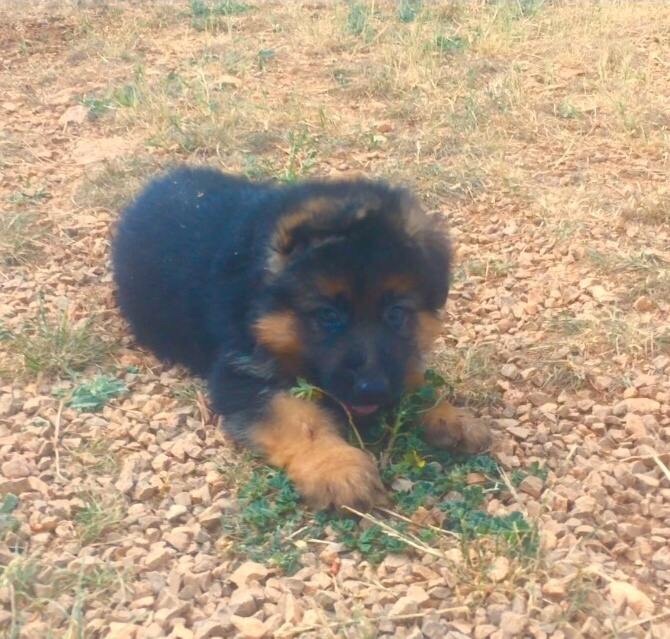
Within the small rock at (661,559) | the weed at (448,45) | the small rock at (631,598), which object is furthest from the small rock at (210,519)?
the weed at (448,45)

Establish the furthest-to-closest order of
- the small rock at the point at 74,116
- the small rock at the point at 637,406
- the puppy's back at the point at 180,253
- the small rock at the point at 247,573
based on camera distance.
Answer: the small rock at the point at 74,116 < the puppy's back at the point at 180,253 < the small rock at the point at 637,406 < the small rock at the point at 247,573

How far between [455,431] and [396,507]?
1.70 feet

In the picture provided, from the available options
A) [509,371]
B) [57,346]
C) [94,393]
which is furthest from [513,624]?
[57,346]

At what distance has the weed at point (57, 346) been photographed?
4.97 meters

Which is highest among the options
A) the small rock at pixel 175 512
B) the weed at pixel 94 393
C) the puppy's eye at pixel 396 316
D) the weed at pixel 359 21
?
the puppy's eye at pixel 396 316

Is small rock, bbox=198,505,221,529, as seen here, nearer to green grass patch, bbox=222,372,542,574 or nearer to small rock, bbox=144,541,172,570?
green grass patch, bbox=222,372,542,574

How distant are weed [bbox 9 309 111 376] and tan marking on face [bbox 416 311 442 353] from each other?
5.54ft

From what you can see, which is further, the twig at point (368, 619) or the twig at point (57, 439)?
the twig at point (57, 439)

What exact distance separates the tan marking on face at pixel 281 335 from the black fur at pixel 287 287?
3 cm

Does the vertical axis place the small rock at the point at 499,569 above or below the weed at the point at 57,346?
above

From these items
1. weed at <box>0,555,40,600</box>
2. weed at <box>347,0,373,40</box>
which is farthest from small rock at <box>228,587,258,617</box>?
weed at <box>347,0,373,40</box>

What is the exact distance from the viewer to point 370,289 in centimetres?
420

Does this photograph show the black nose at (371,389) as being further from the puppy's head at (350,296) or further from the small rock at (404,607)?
the small rock at (404,607)

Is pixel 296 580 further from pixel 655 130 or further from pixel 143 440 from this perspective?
pixel 655 130
